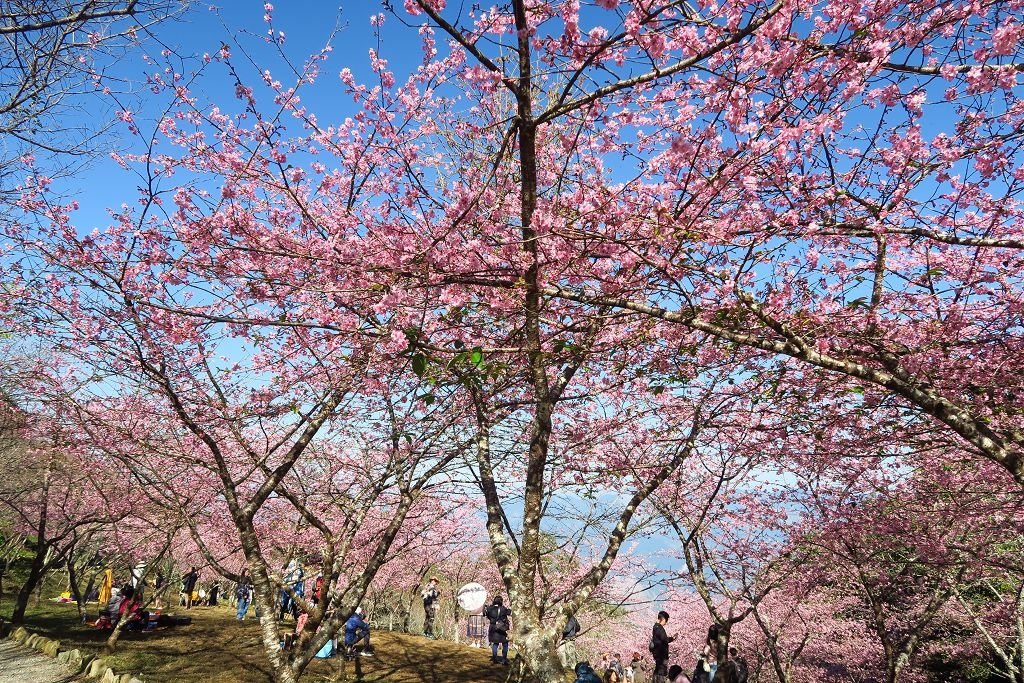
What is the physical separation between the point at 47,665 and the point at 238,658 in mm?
3736

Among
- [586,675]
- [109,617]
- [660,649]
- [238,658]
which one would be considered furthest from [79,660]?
[660,649]

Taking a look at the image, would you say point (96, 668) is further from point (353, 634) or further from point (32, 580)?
point (32, 580)

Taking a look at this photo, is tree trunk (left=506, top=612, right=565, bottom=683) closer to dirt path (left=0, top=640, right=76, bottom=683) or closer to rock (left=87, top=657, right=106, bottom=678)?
rock (left=87, top=657, right=106, bottom=678)

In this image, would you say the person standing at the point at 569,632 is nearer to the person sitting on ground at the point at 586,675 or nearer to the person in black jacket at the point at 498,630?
the person sitting on ground at the point at 586,675

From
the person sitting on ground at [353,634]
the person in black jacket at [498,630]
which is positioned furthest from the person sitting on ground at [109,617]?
the person in black jacket at [498,630]

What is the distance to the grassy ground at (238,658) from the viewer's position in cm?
1172

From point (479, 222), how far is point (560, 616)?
3.76 metres

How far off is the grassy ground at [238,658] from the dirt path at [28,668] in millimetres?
754

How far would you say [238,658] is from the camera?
13.0 metres

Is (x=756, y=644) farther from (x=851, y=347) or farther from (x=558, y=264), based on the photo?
(x=558, y=264)

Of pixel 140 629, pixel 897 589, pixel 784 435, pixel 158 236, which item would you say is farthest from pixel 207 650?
pixel 897 589

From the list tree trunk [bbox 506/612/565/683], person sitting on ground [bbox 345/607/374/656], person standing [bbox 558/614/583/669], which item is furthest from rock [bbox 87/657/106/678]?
tree trunk [bbox 506/612/565/683]

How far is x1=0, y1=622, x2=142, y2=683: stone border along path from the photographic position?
1109 centimetres

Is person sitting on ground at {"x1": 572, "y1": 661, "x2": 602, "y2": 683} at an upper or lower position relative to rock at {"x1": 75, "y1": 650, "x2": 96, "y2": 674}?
lower
